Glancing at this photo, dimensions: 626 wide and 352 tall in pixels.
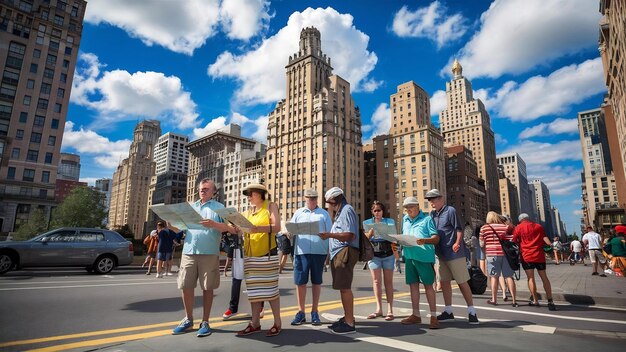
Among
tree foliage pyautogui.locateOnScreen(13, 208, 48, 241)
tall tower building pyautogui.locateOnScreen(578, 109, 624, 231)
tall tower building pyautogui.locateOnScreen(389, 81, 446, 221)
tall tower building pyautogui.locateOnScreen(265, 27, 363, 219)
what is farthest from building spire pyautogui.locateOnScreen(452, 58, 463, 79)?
tree foliage pyautogui.locateOnScreen(13, 208, 48, 241)

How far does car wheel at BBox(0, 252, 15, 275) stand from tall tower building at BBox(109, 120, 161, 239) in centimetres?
15842

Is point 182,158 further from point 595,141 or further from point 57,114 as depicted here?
point 595,141

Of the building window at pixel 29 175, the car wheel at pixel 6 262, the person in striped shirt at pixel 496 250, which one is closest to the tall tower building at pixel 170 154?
the building window at pixel 29 175

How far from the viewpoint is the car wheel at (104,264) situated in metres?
11.8

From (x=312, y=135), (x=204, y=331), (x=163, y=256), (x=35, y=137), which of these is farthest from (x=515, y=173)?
(x=204, y=331)

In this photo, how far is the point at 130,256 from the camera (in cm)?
1254

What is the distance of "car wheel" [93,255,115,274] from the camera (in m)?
11.8

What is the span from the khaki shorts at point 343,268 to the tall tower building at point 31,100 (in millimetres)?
64964

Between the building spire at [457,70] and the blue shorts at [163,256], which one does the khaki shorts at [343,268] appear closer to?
the blue shorts at [163,256]

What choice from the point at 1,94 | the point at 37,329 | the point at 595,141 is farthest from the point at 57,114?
the point at 595,141

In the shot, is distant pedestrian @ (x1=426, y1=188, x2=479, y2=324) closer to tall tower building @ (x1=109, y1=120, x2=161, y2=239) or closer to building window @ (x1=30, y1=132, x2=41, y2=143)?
building window @ (x1=30, y1=132, x2=41, y2=143)

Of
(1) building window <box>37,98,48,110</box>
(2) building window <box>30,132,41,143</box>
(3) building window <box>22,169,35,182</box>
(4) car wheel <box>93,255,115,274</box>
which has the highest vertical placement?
(1) building window <box>37,98,48,110</box>

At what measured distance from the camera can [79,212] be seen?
44.1m

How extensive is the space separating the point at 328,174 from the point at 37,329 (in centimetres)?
7605
